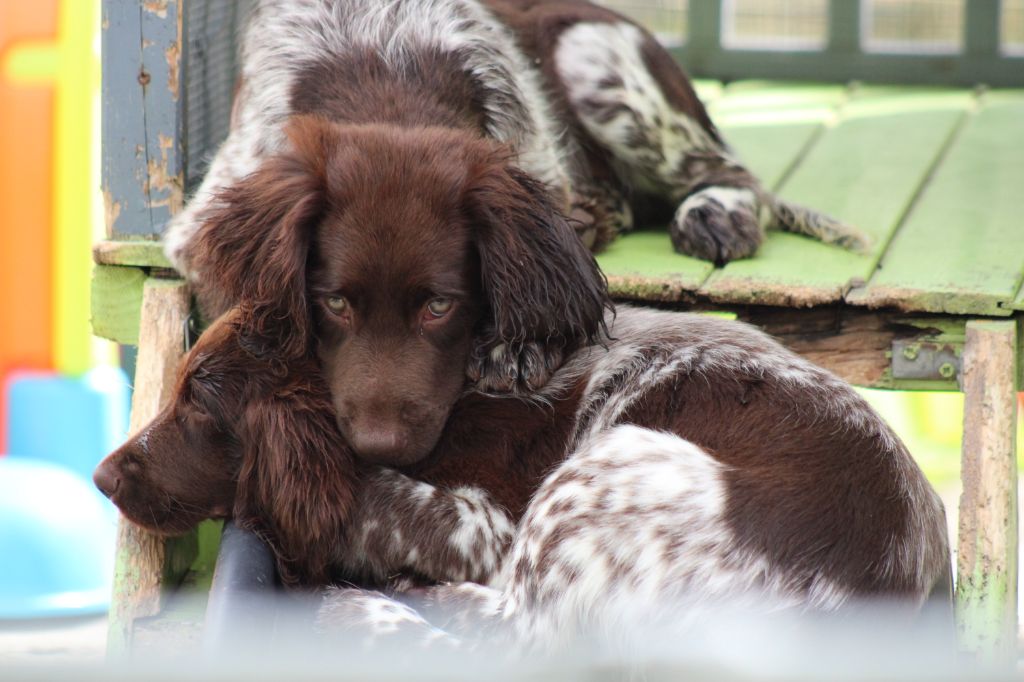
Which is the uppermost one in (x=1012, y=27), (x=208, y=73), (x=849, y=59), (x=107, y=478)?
(x=1012, y=27)

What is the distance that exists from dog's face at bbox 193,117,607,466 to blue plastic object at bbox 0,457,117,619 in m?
2.87

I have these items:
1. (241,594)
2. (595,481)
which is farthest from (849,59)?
(241,594)

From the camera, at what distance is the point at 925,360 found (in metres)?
3.61

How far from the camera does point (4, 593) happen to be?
5.60 m

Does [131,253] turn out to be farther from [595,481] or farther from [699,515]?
[699,515]

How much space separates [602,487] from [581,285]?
0.56 m

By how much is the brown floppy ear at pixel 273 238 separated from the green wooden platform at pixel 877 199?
1.04 meters

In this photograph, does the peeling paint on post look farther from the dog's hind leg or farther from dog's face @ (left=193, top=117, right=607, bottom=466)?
the dog's hind leg

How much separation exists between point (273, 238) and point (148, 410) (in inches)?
29.8

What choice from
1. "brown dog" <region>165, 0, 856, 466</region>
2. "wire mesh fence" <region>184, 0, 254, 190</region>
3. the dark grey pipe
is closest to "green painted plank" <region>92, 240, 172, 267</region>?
"brown dog" <region>165, 0, 856, 466</region>

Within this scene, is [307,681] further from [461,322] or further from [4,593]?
[4,593]

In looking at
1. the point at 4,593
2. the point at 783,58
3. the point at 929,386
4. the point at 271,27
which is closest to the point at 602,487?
the point at 929,386

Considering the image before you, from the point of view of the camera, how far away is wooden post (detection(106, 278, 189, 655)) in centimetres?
336

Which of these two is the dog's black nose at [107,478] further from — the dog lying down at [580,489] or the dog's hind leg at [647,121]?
the dog's hind leg at [647,121]
